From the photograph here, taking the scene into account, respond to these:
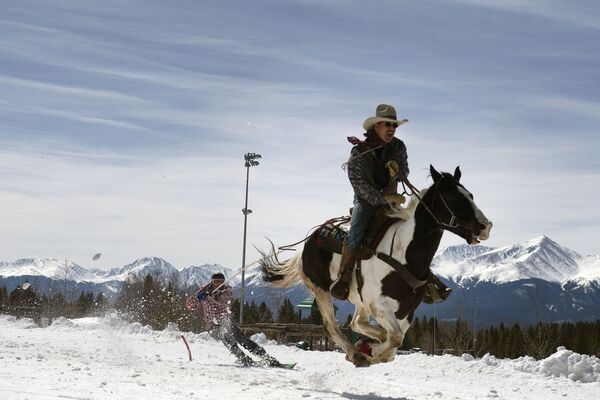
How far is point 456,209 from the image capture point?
8445 mm

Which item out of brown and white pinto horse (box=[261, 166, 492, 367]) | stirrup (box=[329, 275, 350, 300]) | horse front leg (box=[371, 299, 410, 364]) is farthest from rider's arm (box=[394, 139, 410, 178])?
horse front leg (box=[371, 299, 410, 364])

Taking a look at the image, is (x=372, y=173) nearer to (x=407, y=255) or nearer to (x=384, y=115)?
(x=384, y=115)

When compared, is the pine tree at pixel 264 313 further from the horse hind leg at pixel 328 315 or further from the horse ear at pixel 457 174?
the horse ear at pixel 457 174

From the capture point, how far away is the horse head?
823 cm

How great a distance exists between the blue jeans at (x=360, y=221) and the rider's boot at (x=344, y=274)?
0.13 metres

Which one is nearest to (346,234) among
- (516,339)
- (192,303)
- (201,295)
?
(192,303)

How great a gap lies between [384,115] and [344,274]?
7.02 ft

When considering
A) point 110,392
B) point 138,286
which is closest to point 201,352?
point 110,392

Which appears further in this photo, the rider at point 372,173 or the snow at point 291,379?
the rider at point 372,173

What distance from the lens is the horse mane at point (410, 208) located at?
8934mm

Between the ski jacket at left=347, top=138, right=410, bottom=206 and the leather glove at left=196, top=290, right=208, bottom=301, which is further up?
the ski jacket at left=347, top=138, right=410, bottom=206

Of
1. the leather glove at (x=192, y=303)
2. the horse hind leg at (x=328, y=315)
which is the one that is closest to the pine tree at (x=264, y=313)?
the leather glove at (x=192, y=303)

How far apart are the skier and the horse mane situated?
7194mm

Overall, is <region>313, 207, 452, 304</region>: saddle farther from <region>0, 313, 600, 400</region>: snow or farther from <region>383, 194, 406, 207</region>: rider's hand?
<region>0, 313, 600, 400</region>: snow
